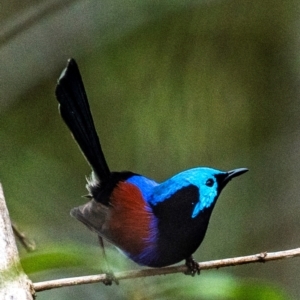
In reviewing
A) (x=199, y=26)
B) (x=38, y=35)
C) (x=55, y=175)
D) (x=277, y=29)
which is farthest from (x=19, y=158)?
(x=277, y=29)

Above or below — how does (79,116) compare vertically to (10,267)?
above

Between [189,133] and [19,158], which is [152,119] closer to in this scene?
[189,133]

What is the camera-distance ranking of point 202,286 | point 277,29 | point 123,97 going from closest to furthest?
point 202,286 → point 123,97 → point 277,29

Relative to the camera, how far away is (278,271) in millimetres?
1331

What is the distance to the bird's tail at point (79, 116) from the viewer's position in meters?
0.70

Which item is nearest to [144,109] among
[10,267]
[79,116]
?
[79,116]

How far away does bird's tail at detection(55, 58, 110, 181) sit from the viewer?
698 millimetres

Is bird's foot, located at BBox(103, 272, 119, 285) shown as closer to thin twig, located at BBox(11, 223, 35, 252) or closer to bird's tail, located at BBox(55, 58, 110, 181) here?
bird's tail, located at BBox(55, 58, 110, 181)

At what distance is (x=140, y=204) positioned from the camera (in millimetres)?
717

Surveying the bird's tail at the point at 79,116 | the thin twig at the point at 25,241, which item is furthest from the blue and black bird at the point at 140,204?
the thin twig at the point at 25,241

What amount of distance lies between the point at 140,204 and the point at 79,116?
125 millimetres

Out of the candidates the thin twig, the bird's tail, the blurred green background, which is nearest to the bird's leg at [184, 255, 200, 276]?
the blurred green background

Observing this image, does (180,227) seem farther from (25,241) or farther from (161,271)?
(25,241)

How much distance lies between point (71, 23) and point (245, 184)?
408 millimetres
